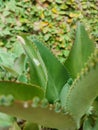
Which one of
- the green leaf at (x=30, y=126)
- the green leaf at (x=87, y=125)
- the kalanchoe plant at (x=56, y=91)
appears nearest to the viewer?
the kalanchoe plant at (x=56, y=91)

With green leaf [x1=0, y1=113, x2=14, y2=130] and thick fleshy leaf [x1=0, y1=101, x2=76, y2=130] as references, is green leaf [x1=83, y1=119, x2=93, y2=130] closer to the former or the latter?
thick fleshy leaf [x1=0, y1=101, x2=76, y2=130]

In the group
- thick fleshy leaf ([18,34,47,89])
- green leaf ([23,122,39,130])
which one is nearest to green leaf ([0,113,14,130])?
green leaf ([23,122,39,130])

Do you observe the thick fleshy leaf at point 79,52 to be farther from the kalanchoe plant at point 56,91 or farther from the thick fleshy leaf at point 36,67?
the thick fleshy leaf at point 36,67

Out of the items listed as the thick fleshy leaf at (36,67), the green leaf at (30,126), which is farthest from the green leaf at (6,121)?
the thick fleshy leaf at (36,67)

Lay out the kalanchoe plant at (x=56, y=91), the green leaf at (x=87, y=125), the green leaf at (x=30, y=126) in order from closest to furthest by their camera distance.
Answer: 1. the kalanchoe plant at (x=56, y=91)
2. the green leaf at (x=87, y=125)
3. the green leaf at (x=30, y=126)

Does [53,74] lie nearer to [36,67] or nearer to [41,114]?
[36,67]

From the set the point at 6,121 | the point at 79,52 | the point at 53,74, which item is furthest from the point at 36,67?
the point at 6,121

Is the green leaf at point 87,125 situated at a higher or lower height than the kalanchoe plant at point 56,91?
lower

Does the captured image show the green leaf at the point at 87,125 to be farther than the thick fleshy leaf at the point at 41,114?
Yes

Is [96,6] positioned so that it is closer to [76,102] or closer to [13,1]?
[13,1]
